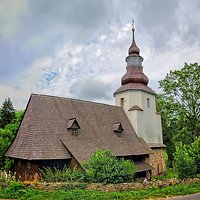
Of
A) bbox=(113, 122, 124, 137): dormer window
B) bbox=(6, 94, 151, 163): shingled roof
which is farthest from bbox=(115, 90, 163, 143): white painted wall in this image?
bbox=(113, 122, 124, 137): dormer window

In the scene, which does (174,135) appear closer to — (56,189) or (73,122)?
(73,122)

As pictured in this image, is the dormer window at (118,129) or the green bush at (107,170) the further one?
the dormer window at (118,129)

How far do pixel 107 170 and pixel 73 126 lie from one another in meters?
6.88

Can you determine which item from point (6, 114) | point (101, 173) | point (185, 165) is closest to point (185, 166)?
point (185, 165)

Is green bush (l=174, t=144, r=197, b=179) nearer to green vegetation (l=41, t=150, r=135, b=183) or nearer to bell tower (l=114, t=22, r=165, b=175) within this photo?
green vegetation (l=41, t=150, r=135, b=183)

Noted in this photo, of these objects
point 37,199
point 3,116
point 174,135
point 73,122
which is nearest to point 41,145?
point 73,122

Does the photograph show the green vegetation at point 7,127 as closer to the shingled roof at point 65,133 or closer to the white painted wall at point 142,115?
the shingled roof at point 65,133

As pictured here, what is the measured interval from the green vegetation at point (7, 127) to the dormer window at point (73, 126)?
508 centimetres

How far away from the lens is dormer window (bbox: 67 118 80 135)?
21.7 metres

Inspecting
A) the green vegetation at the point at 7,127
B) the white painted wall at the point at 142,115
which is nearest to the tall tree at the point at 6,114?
the green vegetation at the point at 7,127

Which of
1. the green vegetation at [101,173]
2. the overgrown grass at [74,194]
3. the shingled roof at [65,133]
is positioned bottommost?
the overgrown grass at [74,194]

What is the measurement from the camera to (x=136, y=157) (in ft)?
83.2

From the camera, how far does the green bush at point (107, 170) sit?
1560 centimetres

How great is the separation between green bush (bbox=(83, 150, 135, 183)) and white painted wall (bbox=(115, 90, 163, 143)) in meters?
12.8
